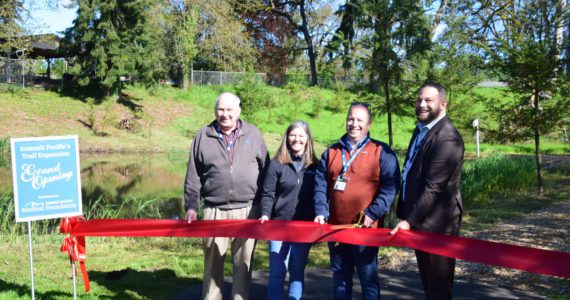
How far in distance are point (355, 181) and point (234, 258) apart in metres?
1.36

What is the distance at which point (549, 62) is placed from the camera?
1233 cm

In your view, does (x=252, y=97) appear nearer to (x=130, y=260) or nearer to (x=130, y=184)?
(x=130, y=184)

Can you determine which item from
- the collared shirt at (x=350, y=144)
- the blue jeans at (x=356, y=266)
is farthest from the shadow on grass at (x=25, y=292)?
the collared shirt at (x=350, y=144)

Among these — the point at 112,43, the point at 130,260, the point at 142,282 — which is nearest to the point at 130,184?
the point at 130,260

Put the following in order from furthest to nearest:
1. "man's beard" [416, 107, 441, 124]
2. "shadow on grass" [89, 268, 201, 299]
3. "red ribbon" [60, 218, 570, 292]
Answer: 1. "shadow on grass" [89, 268, 201, 299]
2. "man's beard" [416, 107, 441, 124]
3. "red ribbon" [60, 218, 570, 292]

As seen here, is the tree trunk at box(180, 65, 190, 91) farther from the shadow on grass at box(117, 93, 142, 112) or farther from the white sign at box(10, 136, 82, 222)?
the white sign at box(10, 136, 82, 222)

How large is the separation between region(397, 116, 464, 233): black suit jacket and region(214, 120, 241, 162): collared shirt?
58.7 inches

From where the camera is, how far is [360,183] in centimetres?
423

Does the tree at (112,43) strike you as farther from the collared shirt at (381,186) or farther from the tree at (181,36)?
the collared shirt at (381,186)

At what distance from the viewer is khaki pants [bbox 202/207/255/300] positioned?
4.81 meters

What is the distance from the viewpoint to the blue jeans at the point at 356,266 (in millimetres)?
4277

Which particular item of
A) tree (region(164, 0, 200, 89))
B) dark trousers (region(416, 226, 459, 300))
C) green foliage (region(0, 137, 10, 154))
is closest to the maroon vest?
dark trousers (region(416, 226, 459, 300))

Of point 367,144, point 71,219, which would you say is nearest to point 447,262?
point 367,144

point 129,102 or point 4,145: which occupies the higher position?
point 129,102
